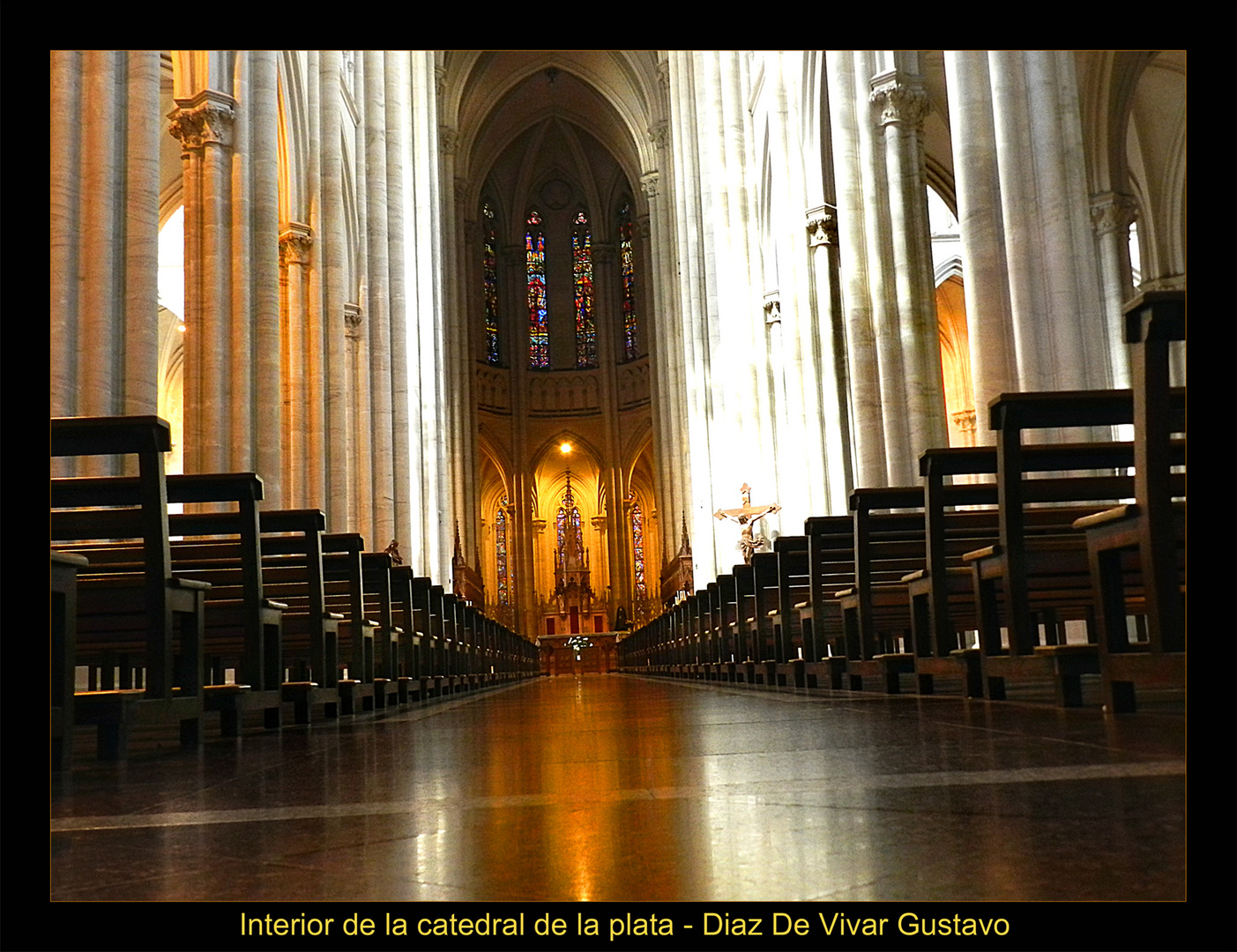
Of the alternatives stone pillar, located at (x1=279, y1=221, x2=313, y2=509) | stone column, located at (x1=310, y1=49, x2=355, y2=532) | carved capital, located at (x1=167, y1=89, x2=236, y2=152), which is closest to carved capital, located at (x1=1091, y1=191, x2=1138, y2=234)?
stone column, located at (x1=310, y1=49, x2=355, y2=532)

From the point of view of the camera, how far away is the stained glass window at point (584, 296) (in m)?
42.2

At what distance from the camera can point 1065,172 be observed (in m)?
9.11

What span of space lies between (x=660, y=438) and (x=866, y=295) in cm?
2211

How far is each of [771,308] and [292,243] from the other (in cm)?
775

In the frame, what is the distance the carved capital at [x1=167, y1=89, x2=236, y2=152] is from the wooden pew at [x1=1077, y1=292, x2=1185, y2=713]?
9587mm

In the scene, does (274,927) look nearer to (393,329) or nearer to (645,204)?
(393,329)

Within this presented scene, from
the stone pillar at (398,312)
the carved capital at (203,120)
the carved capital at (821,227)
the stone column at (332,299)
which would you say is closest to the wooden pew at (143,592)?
the carved capital at (203,120)

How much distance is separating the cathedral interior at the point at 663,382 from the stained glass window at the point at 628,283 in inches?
127

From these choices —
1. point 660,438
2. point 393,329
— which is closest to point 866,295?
point 393,329

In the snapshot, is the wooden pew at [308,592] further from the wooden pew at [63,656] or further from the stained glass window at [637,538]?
the stained glass window at [637,538]

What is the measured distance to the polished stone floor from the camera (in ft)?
3.96

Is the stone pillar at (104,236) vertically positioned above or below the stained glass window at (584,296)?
below

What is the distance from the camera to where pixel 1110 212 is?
15234 mm
